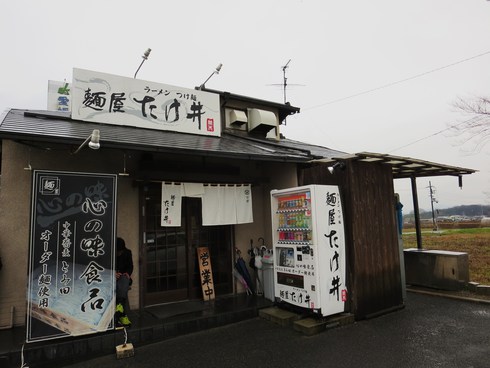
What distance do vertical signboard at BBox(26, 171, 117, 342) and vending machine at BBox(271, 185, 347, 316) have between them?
138 inches

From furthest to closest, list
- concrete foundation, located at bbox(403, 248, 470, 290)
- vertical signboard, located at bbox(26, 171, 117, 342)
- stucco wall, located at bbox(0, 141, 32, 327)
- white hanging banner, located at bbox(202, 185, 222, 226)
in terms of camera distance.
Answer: concrete foundation, located at bbox(403, 248, 470, 290)
white hanging banner, located at bbox(202, 185, 222, 226)
stucco wall, located at bbox(0, 141, 32, 327)
vertical signboard, located at bbox(26, 171, 117, 342)

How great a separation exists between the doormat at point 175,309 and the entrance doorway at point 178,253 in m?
0.25

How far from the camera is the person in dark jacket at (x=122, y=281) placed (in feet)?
18.4

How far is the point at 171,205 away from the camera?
6578 millimetres

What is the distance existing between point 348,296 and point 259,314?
1.94m

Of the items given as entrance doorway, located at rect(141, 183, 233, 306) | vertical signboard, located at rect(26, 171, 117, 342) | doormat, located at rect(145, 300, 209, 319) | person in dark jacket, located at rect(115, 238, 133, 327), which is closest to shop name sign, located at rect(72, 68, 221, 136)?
entrance doorway, located at rect(141, 183, 233, 306)

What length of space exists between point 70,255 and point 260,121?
721 centimetres

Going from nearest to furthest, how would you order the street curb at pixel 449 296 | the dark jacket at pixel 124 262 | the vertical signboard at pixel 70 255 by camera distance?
1. the vertical signboard at pixel 70 255
2. the dark jacket at pixel 124 262
3. the street curb at pixel 449 296

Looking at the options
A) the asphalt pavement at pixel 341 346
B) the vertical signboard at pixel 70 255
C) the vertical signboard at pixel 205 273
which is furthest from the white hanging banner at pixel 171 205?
the asphalt pavement at pixel 341 346

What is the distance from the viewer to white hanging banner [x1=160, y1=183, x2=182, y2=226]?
6.50m

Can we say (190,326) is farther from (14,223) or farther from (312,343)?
(14,223)

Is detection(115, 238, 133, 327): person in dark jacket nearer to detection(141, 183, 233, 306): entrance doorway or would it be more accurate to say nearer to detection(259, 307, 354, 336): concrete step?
detection(141, 183, 233, 306): entrance doorway

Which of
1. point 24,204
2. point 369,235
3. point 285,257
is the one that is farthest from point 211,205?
point 24,204

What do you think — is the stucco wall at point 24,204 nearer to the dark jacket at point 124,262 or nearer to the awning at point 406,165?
the dark jacket at point 124,262
